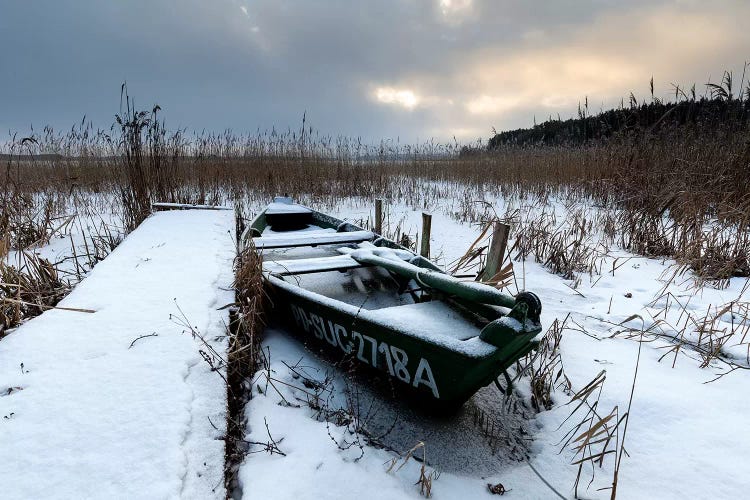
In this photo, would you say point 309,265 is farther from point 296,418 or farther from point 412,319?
point 296,418

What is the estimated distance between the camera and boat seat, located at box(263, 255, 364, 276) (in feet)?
10.2

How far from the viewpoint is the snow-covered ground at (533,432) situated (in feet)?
5.64

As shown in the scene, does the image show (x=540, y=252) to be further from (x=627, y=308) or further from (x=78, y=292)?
(x=78, y=292)

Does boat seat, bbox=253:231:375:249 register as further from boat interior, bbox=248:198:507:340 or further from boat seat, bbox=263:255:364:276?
boat seat, bbox=263:255:364:276

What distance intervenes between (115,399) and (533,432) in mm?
1998

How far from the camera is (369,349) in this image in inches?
87.9

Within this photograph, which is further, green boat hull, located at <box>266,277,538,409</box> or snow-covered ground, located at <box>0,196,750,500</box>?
green boat hull, located at <box>266,277,538,409</box>

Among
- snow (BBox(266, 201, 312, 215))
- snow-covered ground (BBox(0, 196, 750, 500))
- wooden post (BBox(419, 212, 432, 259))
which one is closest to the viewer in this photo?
snow-covered ground (BBox(0, 196, 750, 500))

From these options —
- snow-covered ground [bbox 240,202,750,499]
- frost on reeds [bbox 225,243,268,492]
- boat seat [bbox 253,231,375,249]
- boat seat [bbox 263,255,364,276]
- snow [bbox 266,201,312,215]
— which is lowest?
snow-covered ground [bbox 240,202,750,499]

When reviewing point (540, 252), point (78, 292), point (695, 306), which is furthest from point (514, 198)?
point (78, 292)

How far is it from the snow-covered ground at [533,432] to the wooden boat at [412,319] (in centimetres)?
25

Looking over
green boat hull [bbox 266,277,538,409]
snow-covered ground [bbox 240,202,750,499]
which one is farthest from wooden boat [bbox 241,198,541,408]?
snow-covered ground [bbox 240,202,750,499]

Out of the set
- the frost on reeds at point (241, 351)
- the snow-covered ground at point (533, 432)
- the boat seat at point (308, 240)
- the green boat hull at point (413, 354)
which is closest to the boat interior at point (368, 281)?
the boat seat at point (308, 240)

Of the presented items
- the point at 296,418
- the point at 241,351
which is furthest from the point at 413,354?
the point at 241,351
